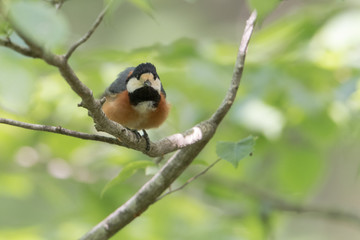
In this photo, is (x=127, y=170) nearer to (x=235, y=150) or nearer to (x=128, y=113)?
(x=235, y=150)

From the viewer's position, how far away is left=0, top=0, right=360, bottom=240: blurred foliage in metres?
3.20

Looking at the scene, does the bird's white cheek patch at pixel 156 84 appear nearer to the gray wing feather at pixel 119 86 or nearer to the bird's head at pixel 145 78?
the bird's head at pixel 145 78

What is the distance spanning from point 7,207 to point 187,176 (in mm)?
1605

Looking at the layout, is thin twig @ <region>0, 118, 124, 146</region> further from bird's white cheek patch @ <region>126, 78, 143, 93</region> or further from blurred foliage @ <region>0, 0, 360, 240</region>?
blurred foliage @ <region>0, 0, 360, 240</region>

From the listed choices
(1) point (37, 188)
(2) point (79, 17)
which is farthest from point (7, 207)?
(2) point (79, 17)

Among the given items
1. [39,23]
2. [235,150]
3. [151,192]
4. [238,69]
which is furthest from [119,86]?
[39,23]

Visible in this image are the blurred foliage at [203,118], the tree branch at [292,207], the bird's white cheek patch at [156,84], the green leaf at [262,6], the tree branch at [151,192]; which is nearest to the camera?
the green leaf at [262,6]

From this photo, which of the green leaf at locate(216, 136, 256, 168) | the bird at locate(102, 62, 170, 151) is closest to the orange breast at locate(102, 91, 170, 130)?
the bird at locate(102, 62, 170, 151)

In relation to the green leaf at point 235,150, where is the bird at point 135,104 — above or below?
below

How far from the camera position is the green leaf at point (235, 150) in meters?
1.81

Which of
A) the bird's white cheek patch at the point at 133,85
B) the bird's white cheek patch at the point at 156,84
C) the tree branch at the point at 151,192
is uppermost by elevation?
the bird's white cheek patch at the point at 156,84

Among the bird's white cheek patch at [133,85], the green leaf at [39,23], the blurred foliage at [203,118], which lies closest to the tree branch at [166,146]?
the bird's white cheek patch at [133,85]

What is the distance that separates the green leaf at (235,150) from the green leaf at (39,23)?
0.93 metres

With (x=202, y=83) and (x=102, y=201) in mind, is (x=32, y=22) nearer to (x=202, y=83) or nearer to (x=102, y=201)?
(x=202, y=83)
